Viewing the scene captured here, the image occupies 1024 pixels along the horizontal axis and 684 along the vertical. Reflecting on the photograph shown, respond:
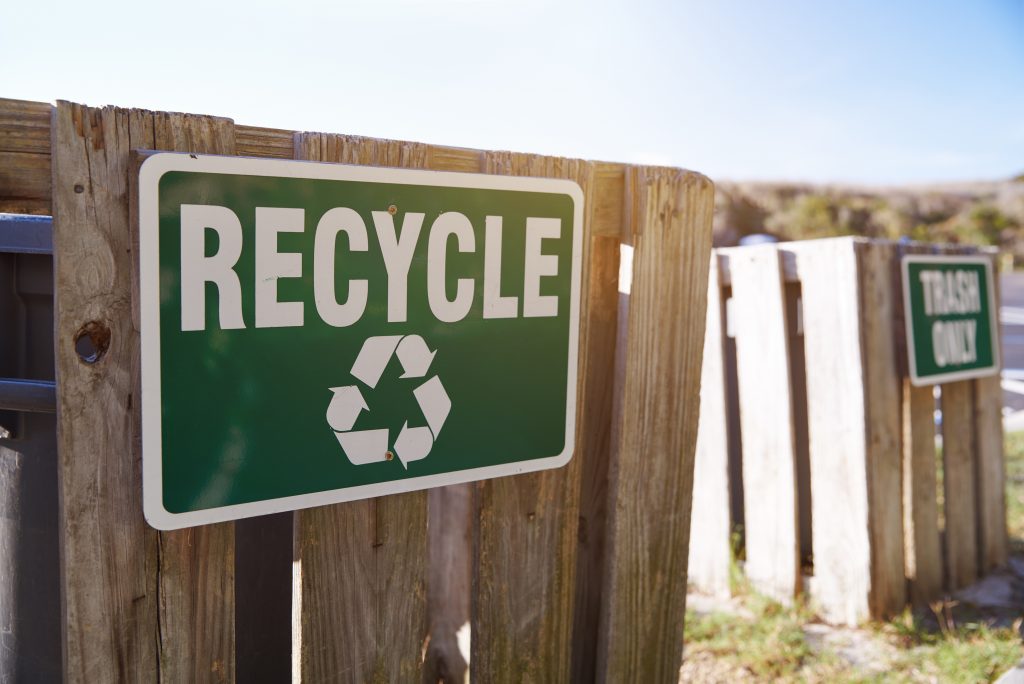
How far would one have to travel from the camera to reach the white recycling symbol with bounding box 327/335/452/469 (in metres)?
1.57

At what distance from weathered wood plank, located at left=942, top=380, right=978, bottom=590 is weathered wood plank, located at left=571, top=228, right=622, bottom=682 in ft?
8.61

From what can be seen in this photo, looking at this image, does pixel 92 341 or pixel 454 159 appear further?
pixel 454 159

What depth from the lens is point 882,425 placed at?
3.64 meters

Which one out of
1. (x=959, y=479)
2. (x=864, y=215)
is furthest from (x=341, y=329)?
(x=864, y=215)

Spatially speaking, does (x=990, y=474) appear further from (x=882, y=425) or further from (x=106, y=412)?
(x=106, y=412)

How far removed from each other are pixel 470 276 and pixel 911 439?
2.81 metres

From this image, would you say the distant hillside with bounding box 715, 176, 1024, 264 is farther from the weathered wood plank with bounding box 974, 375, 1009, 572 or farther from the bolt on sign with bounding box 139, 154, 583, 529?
the bolt on sign with bounding box 139, 154, 583, 529

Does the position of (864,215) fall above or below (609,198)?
above

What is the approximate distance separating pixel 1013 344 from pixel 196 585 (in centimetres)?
1483

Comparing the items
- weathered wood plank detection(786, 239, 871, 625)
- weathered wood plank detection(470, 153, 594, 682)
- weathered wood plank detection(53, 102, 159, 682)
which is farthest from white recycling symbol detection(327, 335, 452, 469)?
weathered wood plank detection(786, 239, 871, 625)

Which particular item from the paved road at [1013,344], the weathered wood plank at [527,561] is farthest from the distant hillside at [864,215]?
the weathered wood plank at [527,561]

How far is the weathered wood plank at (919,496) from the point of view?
12.4 ft

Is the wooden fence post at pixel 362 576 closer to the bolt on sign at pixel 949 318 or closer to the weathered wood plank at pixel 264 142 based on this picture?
the weathered wood plank at pixel 264 142

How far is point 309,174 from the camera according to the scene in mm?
1494
